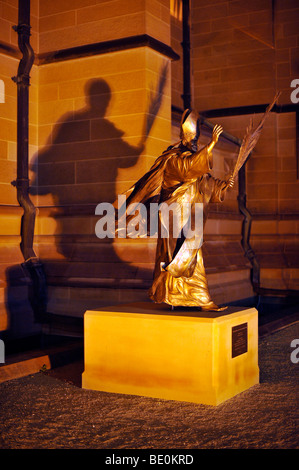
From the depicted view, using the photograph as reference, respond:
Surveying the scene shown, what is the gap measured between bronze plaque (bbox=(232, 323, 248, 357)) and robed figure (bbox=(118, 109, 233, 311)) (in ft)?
0.93

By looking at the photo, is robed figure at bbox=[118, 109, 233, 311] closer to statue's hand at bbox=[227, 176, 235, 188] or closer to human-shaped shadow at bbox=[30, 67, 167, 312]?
statue's hand at bbox=[227, 176, 235, 188]

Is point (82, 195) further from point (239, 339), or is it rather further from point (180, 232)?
point (239, 339)

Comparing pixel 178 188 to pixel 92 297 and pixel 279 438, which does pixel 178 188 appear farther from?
pixel 92 297

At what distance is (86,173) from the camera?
911cm

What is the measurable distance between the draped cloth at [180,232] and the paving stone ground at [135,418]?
0.97 metres

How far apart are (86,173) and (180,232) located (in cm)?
355

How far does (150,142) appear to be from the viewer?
8.67 metres

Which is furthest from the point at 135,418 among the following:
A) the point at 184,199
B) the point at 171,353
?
the point at 184,199

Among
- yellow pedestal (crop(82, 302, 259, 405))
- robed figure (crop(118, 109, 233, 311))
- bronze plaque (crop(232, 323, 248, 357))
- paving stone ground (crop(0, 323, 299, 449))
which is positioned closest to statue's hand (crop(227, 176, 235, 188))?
robed figure (crop(118, 109, 233, 311))

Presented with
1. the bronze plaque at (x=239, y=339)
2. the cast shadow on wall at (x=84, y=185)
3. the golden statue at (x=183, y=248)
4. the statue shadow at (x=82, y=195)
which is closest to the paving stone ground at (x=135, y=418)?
the bronze plaque at (x=239, y=339)

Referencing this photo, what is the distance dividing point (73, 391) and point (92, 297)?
3.14 meters

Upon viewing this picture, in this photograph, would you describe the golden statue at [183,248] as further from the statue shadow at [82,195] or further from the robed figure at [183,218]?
the statue shadow at [82,195]

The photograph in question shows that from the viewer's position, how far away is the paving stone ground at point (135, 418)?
13.9 feet
